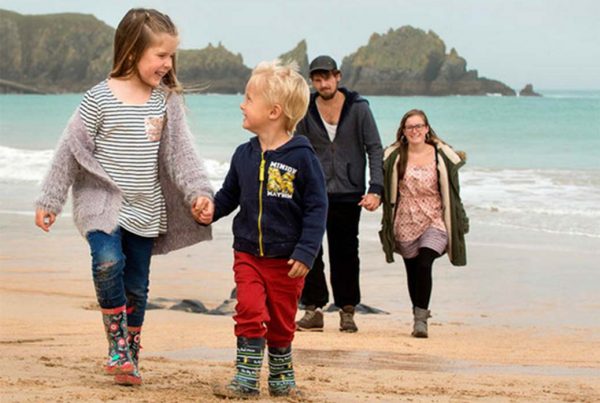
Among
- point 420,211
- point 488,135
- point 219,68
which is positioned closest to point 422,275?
point 420,211

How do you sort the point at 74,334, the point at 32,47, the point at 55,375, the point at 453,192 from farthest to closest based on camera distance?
the point at 32,47, the point at 453,192, the point at 74,334, the point at 55,375

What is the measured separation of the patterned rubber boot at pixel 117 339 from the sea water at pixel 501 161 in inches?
40.3

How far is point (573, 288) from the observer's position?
10.2 metres

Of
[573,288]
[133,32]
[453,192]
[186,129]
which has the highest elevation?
[133,32]

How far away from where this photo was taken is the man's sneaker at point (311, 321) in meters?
8.01

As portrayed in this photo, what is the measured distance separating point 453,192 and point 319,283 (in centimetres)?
110

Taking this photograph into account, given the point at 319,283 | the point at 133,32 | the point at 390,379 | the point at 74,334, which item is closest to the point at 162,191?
the point at 133,32

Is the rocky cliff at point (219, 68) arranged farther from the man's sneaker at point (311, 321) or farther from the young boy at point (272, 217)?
the young boy at point (272, 217)

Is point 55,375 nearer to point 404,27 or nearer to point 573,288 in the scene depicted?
point 573,288

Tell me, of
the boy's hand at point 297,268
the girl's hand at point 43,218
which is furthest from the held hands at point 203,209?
A: the girl's hand at point 43,218

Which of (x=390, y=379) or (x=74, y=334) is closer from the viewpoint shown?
(x=390, y=379)

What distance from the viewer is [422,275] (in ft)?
26.2

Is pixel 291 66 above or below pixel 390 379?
above

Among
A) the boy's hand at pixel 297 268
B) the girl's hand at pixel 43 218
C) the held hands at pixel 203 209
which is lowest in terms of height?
the boy's hand at pixel 297 268
